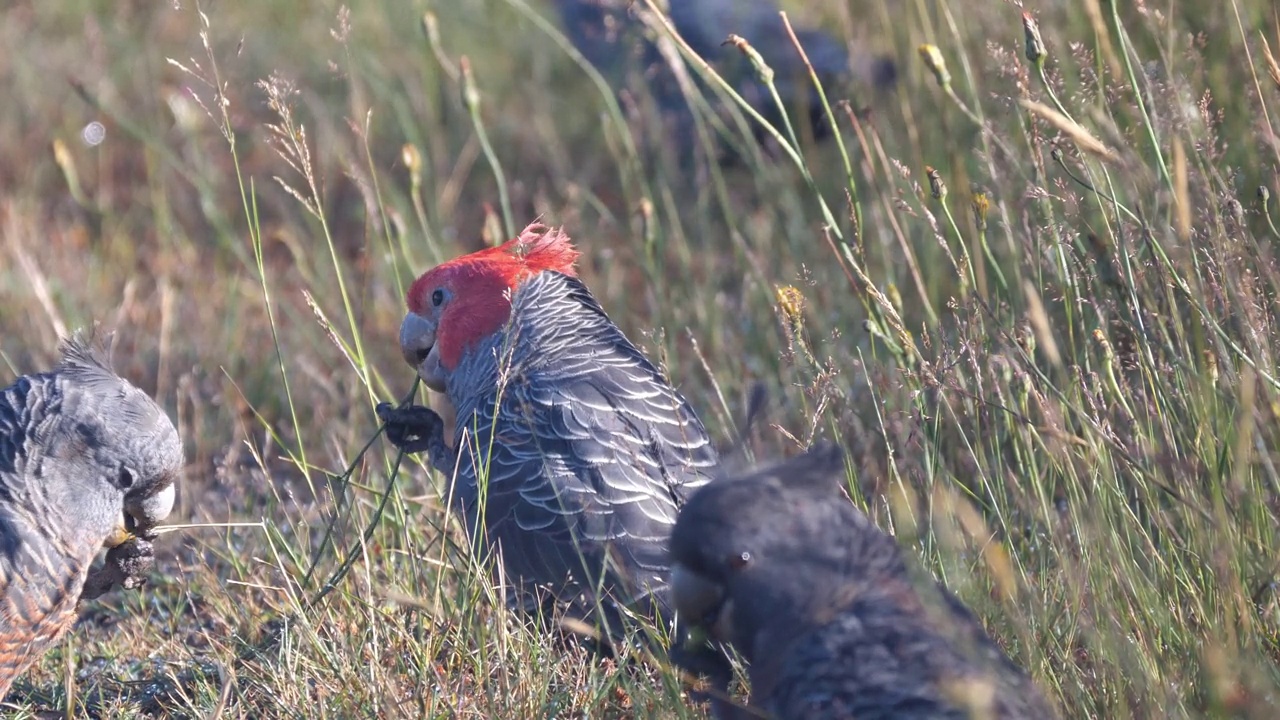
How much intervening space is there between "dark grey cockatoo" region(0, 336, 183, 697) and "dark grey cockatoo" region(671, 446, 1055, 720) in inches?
70.4

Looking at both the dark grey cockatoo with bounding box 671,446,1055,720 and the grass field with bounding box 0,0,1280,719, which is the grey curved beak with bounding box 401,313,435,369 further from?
the dark grey cockatoo with bounding box 671,446,1055,720

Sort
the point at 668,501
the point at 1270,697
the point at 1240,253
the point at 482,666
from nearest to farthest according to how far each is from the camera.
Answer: the point at 1270,697 → the point at 1240,253 → the point at 482,666 → the point at 668,501

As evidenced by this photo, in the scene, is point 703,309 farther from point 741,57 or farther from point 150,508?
point 150,508

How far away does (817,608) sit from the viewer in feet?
7.11

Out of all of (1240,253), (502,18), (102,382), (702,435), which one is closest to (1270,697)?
(1240,253)

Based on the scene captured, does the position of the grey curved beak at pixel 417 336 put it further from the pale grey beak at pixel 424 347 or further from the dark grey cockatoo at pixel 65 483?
the dark grey cockatoo at pixel 65 483

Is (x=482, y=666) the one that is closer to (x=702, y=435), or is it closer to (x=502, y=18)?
(x=702, y=435)

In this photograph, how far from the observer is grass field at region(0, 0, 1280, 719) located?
103 inches

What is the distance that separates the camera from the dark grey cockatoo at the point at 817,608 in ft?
6.78

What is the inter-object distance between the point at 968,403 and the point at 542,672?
1263 mm

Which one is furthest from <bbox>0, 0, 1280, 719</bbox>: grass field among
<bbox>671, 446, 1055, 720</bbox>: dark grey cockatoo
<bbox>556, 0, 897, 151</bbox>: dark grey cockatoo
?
<bbox>556, 0, 897, 151</bbox>: dark grey cockatoo

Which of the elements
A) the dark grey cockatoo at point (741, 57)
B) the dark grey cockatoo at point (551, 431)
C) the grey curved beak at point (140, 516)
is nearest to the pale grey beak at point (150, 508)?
the grey curved beak at point (140, 516)

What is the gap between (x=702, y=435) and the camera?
147 inches

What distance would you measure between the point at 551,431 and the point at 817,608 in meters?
1.44
